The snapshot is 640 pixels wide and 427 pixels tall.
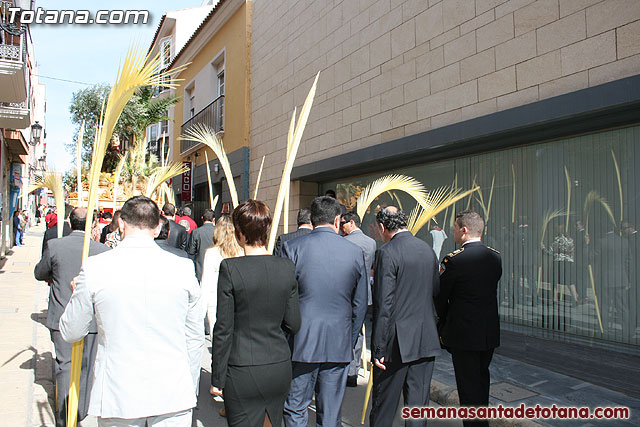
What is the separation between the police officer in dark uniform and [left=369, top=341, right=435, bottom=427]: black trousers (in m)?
0.32

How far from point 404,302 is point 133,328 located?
6.25 ft

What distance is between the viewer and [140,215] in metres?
2.53

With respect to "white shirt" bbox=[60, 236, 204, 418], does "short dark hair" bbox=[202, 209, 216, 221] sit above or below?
above

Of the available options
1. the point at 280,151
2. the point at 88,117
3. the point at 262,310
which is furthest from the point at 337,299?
the point at 88,117

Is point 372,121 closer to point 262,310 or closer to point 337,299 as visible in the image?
point 337,299

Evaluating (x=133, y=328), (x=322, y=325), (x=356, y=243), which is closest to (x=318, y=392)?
(x=322, y=325)

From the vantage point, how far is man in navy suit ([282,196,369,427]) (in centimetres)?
315

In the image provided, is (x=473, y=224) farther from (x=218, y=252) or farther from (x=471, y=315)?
(x=218, y=252)

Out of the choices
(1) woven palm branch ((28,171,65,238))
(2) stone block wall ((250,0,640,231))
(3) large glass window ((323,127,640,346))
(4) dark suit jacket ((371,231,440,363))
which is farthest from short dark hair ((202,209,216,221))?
(4) dark suit jacket ((371,231,440,363))

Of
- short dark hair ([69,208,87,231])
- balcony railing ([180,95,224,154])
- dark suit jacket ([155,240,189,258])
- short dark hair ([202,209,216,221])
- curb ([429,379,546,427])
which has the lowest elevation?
curb ([429,379,546,427])

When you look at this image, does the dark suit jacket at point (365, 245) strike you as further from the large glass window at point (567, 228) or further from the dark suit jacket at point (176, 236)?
the dark suit jacket at point (176, 236)

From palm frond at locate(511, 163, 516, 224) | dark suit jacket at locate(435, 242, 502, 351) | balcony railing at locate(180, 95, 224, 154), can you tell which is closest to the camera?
dark suit jacket at locate(435, 242, 502, 351)

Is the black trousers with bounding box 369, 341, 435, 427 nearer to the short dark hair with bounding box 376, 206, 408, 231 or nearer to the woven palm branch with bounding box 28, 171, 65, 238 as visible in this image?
the short dark hair with bounding box 376, 206, 408, 231

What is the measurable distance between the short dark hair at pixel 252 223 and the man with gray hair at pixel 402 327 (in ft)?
3.33
